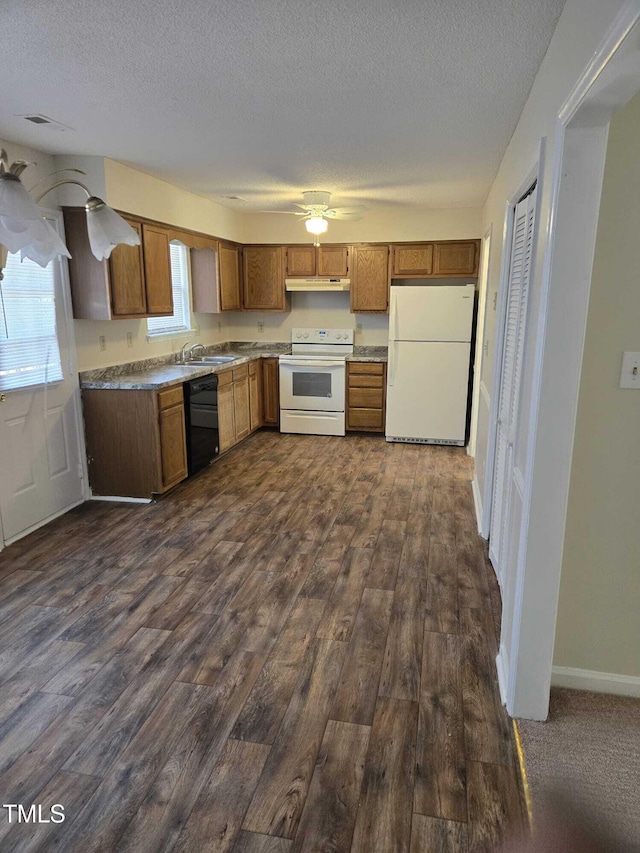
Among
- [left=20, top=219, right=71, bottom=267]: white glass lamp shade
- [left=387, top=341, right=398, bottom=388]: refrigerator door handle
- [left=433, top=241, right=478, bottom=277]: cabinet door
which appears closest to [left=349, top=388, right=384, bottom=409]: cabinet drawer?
[left=387, top=341, right=398, bottom=388]: refrigerator door handle

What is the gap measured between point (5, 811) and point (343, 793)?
1.03 meters

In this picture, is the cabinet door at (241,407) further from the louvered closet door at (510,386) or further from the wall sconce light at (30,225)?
the wall sconce light at (30,225)

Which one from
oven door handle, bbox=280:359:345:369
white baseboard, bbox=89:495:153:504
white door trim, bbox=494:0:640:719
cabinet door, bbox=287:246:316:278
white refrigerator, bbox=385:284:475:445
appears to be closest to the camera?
white door trim, bbox=494:0:640:719

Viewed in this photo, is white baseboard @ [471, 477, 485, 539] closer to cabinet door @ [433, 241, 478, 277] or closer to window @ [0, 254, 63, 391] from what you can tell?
cabinet door @ [433, 241, 478, 277]

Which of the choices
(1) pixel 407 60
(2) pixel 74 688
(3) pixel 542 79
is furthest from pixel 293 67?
(2) pixel 74 688

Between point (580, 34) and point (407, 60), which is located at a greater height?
point (407, 60)

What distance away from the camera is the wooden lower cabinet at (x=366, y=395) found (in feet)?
19.7

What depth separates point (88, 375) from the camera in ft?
13.6

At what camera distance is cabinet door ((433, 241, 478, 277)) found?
5.80 meters

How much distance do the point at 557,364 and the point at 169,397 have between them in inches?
124

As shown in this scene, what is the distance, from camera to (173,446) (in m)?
4.32

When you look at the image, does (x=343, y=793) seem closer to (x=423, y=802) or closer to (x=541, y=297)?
(x=423, y=802)

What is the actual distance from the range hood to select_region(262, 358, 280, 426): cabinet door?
88 cm

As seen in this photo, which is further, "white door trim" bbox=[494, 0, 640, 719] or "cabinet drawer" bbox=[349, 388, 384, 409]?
"cabinet drawer" bbox=[349, 388, 384, 409]
